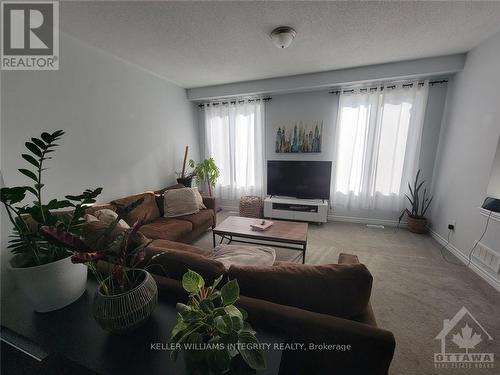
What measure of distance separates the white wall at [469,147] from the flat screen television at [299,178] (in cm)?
154

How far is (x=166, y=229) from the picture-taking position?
235 cm

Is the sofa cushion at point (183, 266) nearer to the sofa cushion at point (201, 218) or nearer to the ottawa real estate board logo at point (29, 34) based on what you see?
the sofa cushion at point (201, 218)

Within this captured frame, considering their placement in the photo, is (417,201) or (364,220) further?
(364,220)

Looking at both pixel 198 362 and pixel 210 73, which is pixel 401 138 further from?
pixel 198 362

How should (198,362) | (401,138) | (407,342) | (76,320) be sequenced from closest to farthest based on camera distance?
(198,362)
(76,320)
(407,342)
(401,138)

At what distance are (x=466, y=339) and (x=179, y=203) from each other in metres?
3.13

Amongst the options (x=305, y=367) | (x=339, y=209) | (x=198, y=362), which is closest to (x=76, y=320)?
(x=198, y=362)

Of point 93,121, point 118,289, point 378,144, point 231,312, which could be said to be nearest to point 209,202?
point 93,121

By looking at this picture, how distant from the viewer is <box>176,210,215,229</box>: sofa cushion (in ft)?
8.99

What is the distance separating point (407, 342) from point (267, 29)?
9.53 feet

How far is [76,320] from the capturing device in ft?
2.63

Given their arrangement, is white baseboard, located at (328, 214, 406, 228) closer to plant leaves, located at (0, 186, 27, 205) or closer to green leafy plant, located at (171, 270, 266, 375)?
green leafy plant, located at (171, 270, 266, 375)

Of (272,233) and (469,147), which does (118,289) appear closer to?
(272,233)

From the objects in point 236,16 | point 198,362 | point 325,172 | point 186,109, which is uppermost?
point 236,16
